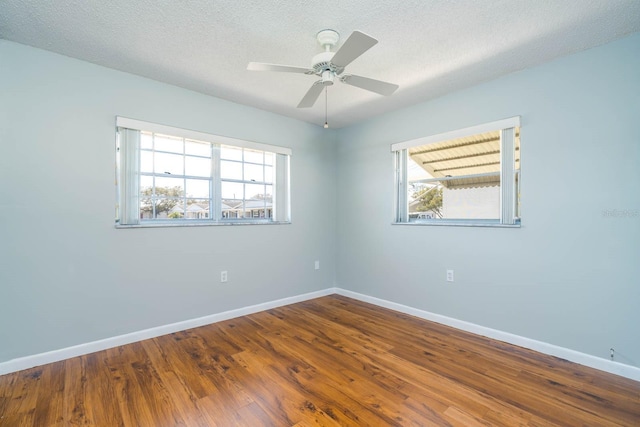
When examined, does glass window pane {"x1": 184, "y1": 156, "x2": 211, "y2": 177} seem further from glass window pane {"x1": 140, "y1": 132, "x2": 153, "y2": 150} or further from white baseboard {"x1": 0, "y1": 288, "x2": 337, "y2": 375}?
white baseboard {"x1": 0, "y1": 288, "x2": 337, "y2": 375}

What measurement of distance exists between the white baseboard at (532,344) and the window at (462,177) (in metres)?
1.05

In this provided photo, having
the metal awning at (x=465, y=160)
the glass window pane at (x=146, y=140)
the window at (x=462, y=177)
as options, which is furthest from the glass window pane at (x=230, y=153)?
the metal awning at (x=465, y=160)

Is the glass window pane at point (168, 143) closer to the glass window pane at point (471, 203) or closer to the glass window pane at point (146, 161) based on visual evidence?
the glass window pane at point (146, 161)

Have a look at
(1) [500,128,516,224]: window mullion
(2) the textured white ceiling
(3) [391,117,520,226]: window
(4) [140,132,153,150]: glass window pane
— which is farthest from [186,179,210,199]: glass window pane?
(1) [500,128,516,224]: window mullion

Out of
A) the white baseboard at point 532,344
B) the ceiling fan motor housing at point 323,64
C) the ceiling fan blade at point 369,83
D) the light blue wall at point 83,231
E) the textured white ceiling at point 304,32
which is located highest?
the textured white ceiling at point 304,32

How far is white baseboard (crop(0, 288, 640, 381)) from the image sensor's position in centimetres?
217

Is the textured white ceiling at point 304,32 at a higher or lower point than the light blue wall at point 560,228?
higher

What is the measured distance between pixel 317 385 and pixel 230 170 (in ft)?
8.11

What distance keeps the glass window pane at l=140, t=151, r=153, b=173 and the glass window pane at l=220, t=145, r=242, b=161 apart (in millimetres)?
730

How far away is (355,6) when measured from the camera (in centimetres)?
181

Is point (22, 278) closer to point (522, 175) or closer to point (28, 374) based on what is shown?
point (28, 374)

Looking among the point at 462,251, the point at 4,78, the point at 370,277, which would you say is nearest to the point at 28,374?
the point at 4,78

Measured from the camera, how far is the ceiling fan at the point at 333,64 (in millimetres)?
1628

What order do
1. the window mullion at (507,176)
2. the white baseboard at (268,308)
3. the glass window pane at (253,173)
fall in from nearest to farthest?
the white baseboard at (268,308), the window mullion at (507,176), the glass window pane at (253,173)
